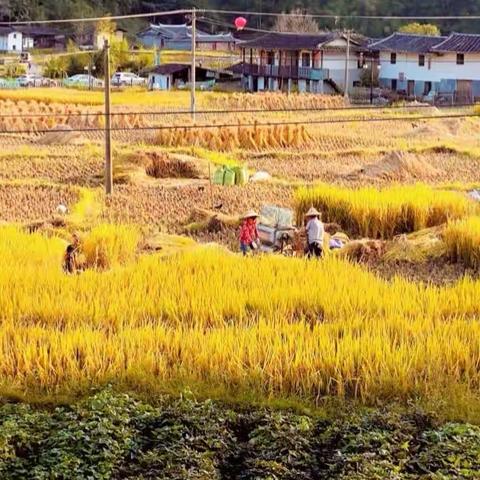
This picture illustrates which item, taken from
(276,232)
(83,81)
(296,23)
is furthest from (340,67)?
(276,232)

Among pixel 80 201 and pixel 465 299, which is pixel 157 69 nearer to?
pixel 80 201

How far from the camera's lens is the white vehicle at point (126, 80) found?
1510 inches

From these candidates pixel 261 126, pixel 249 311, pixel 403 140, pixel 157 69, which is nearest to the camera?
pixel 249 311

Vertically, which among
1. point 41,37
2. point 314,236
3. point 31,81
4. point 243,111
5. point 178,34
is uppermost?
point 178,34

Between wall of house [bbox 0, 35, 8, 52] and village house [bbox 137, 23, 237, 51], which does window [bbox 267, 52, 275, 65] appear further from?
wall of house [bbox 0, 35, 8, 52]

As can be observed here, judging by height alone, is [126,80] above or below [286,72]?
below

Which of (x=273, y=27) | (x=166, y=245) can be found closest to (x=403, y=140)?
(x=166, y=245)

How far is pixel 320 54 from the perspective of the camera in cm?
3491

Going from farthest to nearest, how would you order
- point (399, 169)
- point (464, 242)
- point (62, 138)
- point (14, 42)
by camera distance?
1. point (14, 42)
2. point (62, 138)
3. point (399, 169)
4. point (464, 242)

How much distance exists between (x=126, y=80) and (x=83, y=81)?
182cm

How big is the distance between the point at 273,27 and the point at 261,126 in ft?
82.9

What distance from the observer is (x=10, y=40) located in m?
45.9

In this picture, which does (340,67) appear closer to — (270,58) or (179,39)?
(270,58)

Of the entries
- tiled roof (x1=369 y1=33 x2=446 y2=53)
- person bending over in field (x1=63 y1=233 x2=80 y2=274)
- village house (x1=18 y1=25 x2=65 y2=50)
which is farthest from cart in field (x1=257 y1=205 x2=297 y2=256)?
village house (x1=18 y1=25 x2=65 y2=50)
